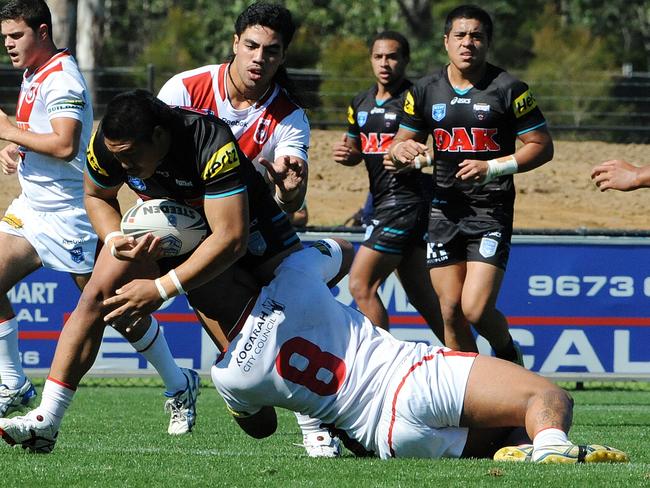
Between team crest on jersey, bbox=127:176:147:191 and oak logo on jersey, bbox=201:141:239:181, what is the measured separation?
445 millimetres

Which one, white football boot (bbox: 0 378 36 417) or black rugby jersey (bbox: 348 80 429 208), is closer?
white football boot (bbox: 0 378 36 417)

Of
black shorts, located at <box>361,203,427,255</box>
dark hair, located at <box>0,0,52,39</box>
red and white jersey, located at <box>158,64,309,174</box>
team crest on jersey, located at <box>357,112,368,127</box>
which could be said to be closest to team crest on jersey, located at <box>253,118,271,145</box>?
red and white jersey, located at <box>158,64,309,174</box>

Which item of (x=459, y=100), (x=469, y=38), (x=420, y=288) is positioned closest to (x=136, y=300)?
(x=459, y=100)

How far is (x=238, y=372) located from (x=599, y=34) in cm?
4131

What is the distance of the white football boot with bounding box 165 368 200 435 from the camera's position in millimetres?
7336

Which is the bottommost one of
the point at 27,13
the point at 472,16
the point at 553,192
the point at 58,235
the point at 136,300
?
the point at 553,192

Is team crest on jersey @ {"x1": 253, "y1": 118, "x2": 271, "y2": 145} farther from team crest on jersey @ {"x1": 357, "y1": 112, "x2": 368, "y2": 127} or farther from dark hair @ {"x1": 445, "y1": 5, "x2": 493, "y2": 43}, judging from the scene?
team crest on jersey @ {"x1": 357, "y1": 112, "x2": 368, "y2": 127}

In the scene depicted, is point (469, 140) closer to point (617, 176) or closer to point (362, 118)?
point (362, 118)

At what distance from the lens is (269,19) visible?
6.89 m

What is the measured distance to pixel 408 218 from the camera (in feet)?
32.4

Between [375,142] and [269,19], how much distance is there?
337 centimetres

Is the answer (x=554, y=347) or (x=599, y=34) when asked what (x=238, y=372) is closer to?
(x=554, y=347)

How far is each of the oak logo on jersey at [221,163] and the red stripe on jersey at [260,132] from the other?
5.21 ft

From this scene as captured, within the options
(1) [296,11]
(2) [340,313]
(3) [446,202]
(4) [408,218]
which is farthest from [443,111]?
(1) [296,11]
